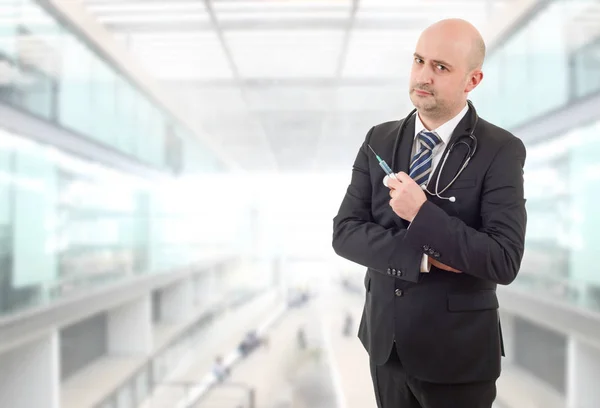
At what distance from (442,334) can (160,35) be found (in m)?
3.05

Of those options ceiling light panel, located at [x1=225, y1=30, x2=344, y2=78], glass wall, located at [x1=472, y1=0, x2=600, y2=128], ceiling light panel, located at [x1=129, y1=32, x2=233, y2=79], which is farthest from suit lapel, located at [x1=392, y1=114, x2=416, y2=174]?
ceiling light panel, located at [x1=129, y1=32, x2=233, y2=79]

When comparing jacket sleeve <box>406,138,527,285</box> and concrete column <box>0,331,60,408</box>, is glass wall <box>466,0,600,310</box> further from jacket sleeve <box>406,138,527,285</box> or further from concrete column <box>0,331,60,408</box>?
concrete column <box>0,331,60,408</box>

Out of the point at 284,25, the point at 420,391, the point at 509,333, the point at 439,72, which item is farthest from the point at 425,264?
the point at 509,333

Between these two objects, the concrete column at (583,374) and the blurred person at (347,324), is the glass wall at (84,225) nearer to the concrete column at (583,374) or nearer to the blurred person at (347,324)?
the blurred person at (347,324)

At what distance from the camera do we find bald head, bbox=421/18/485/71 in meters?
1.10

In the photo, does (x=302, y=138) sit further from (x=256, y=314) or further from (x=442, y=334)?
(x=442, y=334)

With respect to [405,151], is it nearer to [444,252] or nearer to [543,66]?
[444,252]

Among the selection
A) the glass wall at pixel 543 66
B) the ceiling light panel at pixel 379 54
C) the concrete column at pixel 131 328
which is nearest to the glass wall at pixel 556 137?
the glass wall at pixel 543 66

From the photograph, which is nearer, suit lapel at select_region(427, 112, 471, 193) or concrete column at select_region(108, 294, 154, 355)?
suit lapel at select_region(427, 112, 471, 193)

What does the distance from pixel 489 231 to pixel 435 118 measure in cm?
28

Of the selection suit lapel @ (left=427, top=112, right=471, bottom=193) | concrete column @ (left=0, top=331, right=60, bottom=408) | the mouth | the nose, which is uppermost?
the nose

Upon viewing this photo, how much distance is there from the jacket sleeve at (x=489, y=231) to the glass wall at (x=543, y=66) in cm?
181

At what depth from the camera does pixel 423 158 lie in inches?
46.5

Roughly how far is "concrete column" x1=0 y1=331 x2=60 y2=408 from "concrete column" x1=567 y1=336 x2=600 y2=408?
3102 mm
